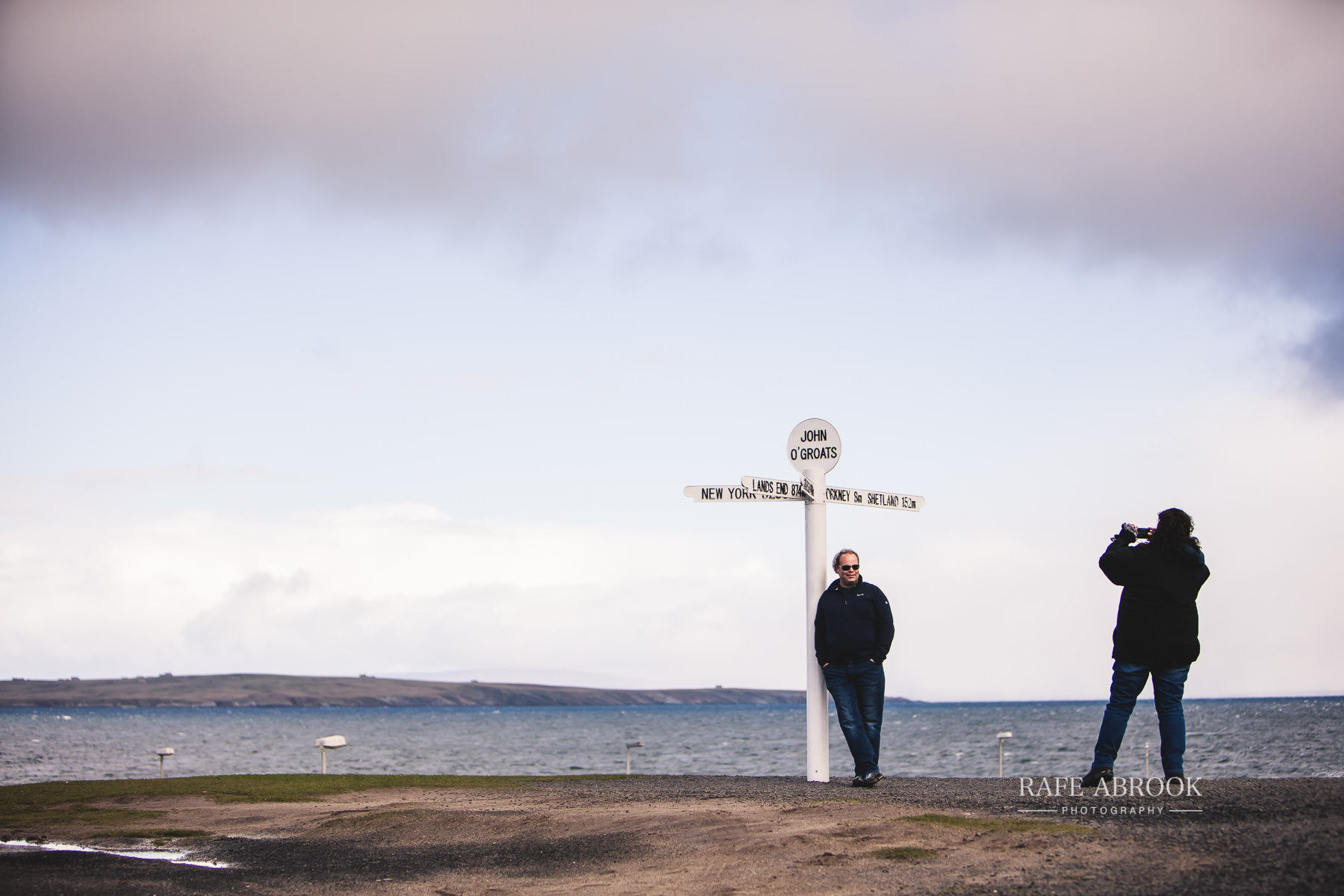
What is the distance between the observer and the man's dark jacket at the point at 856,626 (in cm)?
1002

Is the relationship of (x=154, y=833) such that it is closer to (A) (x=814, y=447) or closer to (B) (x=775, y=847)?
(B) (x=775, y=847)

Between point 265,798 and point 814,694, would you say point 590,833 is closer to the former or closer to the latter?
point 814,694

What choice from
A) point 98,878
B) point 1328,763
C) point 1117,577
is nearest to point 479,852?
point 98,878

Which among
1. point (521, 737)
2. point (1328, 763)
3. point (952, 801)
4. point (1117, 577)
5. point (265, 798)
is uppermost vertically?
point (1117, 577)

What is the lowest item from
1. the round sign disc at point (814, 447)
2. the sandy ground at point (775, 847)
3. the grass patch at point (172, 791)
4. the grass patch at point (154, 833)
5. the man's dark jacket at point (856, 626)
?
the grass patch at point (172, 791)

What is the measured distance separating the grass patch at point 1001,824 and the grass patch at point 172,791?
6.65m

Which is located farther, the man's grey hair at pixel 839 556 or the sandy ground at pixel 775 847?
the man's grey hair at pixel 839 556

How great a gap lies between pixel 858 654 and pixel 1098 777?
241 centimetres

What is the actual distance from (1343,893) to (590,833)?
490 cm

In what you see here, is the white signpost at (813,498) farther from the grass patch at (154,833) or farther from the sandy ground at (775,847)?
the grass patch at (154,833)

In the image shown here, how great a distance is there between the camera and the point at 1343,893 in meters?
4.46

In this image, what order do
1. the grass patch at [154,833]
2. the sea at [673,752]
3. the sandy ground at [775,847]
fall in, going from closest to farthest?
the sandy ground at [775,847] → the grass patch at [154,833] → the sea at [673,752]

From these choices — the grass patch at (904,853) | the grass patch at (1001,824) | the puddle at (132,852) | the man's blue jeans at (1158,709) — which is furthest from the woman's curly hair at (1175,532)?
the puddle at (132,852)

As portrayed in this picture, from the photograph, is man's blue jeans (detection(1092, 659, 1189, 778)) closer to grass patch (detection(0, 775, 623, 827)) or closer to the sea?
grass patch (detection(0, 775, 623, 827))
